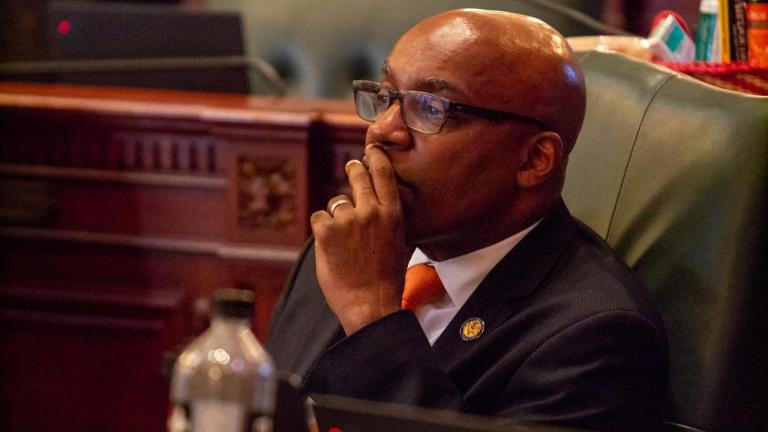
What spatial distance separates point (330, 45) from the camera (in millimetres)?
3281

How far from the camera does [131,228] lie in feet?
8.22

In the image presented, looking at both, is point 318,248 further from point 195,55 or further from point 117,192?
point 195,55

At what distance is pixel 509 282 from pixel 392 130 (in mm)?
214

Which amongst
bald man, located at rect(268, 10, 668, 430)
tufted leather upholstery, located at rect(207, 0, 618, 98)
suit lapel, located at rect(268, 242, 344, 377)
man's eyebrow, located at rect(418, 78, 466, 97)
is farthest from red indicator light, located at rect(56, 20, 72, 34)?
man's eyebrow, located at rect(418, 78, 466, 97)

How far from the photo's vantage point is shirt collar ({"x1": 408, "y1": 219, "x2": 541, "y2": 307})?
4.50 ft

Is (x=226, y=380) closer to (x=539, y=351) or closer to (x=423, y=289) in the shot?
(x=539, y=351)

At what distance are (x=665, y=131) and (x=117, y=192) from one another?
1.44m

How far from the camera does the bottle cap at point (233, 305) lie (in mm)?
735

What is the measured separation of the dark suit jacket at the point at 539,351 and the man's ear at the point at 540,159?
55mm

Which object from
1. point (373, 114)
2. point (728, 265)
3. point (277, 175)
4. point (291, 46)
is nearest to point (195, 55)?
point (291, 46)

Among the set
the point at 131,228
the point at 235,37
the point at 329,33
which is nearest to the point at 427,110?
the point at 131,228

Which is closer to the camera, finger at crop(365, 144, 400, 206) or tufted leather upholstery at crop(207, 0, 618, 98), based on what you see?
finger at crop(365, 144, 400, 206)

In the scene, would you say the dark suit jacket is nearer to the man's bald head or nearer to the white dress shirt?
the white dress shirt

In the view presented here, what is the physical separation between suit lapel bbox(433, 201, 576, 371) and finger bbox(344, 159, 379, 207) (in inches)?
6.2
